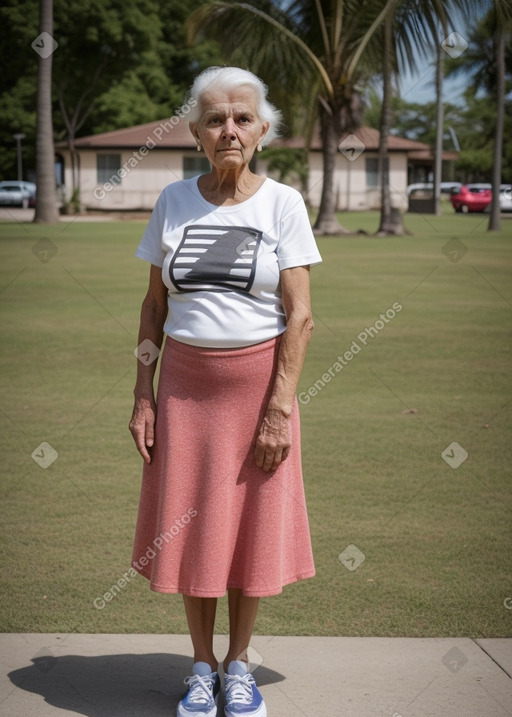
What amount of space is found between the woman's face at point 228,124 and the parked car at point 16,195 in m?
47.0

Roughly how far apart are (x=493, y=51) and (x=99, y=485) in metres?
33.4

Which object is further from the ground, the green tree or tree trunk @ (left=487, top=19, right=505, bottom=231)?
the green tree

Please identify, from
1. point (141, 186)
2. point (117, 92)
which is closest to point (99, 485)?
point (141, 186)

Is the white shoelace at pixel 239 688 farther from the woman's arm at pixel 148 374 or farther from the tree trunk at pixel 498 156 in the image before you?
the tree trunk at pixel 498 156

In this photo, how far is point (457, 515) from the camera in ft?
16.3

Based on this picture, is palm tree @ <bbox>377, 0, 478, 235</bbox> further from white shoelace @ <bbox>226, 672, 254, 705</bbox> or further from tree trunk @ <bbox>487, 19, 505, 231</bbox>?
white shoelace @ <bbox>226, 672, 254, 705</bbox>

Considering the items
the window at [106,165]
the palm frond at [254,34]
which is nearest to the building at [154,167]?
the window at [106,165]

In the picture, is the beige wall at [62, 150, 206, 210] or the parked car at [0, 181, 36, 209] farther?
the parked car at [0, 181, 36, 209]

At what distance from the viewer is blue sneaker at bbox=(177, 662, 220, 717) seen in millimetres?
2791

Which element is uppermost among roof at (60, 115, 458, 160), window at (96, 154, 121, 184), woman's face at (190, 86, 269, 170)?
roof at (60, 115, 458, 160)

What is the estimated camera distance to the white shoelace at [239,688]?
2807mm

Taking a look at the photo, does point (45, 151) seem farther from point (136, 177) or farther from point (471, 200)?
point (471, 200)

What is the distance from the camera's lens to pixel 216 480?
9.00 ft

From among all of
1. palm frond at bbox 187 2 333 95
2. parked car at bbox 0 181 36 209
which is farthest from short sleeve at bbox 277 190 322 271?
parked car at bbox 0 181 36 209
